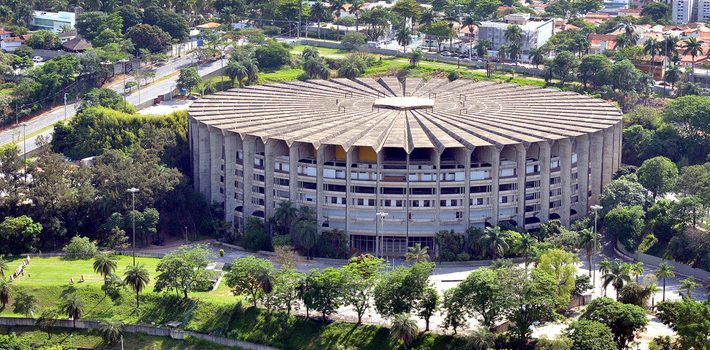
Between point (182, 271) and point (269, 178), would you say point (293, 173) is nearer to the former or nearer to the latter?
point (269, 178)

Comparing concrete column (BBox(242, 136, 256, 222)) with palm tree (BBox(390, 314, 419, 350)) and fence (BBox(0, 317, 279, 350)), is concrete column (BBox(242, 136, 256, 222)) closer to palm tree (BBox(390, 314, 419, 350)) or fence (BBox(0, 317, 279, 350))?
fence (BBox(0, 317, 279, 350))

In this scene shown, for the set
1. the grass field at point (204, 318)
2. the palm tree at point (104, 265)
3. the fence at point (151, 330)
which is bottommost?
the fence at point (151, 330)

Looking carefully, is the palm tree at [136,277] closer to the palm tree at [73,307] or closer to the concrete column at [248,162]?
the palm tree at [73,307]

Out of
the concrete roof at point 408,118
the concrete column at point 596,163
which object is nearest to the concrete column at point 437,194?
the concrete roof at point 408,118

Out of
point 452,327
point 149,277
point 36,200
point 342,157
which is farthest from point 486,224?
point 36,200

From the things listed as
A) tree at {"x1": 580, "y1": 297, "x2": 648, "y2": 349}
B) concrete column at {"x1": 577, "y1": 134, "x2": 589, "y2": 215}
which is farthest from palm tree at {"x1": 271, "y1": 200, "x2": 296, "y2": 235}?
tree at {"x1": 580, "y1": 297, "x2": 648, "y2": 349}

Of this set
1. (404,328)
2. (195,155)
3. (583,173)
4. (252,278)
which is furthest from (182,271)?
(583,173)
